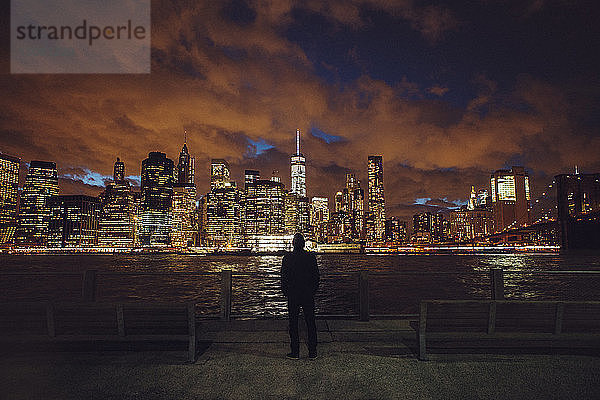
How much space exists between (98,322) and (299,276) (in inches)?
135

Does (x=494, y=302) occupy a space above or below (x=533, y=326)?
above

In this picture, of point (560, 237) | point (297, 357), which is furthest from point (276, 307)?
point (560, 237)

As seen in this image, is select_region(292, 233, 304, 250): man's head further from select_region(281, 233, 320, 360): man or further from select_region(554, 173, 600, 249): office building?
select_region(554, 173, 600, 249): office building

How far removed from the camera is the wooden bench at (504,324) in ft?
21.8

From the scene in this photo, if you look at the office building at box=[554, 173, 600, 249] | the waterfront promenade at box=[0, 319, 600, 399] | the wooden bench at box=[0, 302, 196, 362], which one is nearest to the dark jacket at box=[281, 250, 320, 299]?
the waterfront promenade at box=[0, 319, 600, 399]

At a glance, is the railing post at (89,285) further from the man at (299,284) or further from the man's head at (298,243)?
the man's head at (298,243)

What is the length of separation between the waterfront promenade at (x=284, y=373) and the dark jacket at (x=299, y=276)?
1.07 metres

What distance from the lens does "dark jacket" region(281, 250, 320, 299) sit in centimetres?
712

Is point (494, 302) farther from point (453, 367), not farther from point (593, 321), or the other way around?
point (593, 321)

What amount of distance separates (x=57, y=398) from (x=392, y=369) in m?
4.58

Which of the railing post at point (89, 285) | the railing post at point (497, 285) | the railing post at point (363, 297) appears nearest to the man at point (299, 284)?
the railing post at point (363, 297)

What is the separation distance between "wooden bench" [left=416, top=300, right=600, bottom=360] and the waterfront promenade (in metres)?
0.34

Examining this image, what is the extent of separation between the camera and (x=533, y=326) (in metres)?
6.88

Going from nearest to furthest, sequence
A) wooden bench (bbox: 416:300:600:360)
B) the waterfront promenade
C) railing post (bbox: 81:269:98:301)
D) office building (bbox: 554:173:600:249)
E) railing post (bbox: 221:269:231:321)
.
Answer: the waterfront promenade → wooden bench (bbox: 416:300:600:360) → railing post (bbox: 221:269:231:321) → railing post (bbox: 81:269:98:301) → office building (bbox: 554:173:600:249)
